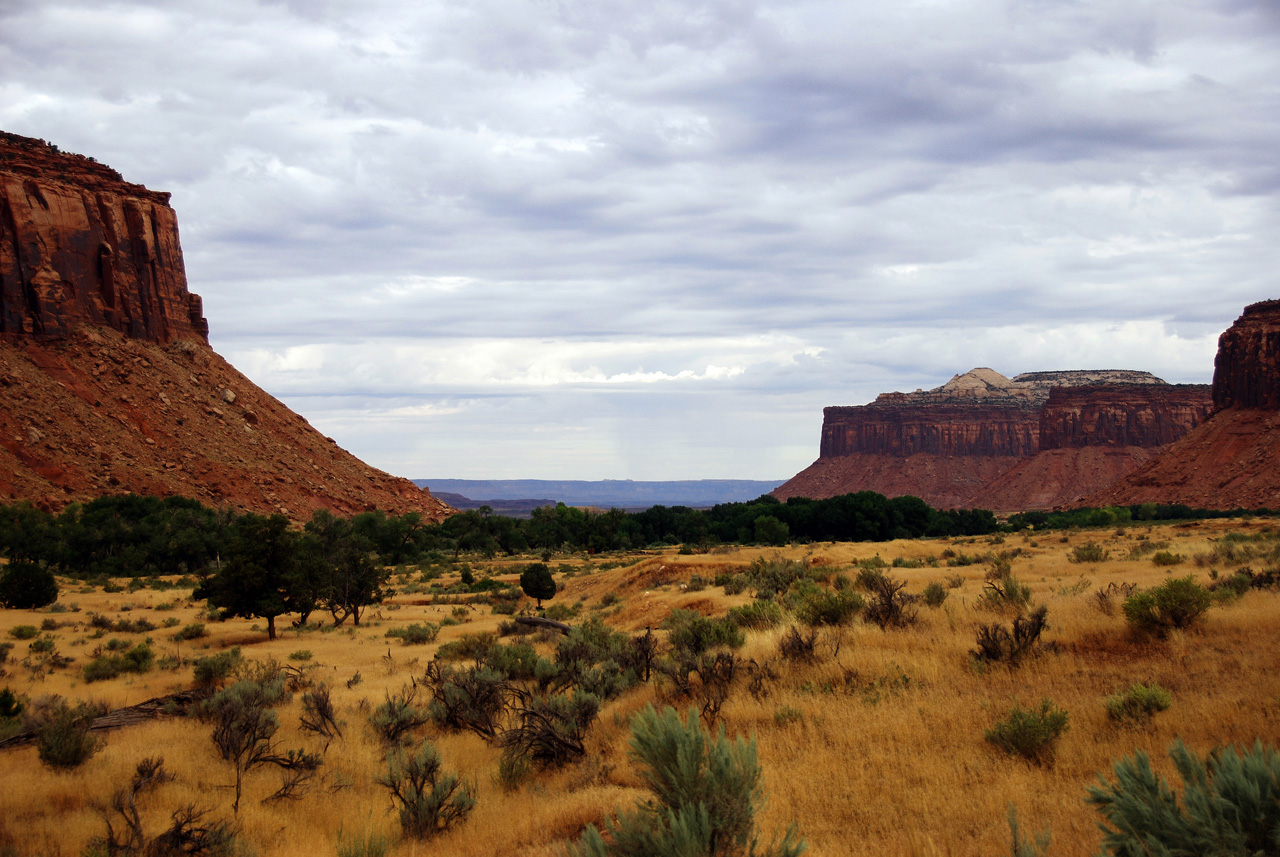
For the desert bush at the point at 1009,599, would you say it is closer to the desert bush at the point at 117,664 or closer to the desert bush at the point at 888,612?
the desert bush at the point at 888,612

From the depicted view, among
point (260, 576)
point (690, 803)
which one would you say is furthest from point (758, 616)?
point (260, 576)

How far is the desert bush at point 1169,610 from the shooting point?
10688 mm

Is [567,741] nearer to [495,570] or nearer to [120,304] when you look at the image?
[495,570]

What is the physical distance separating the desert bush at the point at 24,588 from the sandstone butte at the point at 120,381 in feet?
107

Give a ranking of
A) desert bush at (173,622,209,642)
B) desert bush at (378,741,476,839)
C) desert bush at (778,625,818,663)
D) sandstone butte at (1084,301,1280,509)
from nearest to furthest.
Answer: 1. desert bush at (378,741,476,839)
2. desert bush at (778,625,818,663)
3. desert bush at (173,622,209,642)
4. sandstone butte at (1084,301,1280,509)

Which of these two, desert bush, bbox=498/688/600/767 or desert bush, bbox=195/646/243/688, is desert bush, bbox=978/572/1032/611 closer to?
desert bush, bbox=498/688/600/767

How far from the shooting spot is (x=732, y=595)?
23.5 meters

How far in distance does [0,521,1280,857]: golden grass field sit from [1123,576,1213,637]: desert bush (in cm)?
24

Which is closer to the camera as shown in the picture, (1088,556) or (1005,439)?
(1088,556)

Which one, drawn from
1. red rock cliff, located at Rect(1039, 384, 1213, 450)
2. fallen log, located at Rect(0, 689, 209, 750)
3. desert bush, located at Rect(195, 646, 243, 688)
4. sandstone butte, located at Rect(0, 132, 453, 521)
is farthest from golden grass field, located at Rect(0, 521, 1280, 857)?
red rock cliff, located at Rect(1039, 384, 1213, 450)

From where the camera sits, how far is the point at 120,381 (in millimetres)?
69938

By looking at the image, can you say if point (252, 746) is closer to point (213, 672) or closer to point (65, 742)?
point (65, 742)

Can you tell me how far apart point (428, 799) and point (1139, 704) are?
24.3 ft

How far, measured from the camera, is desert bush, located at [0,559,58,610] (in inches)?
1123
